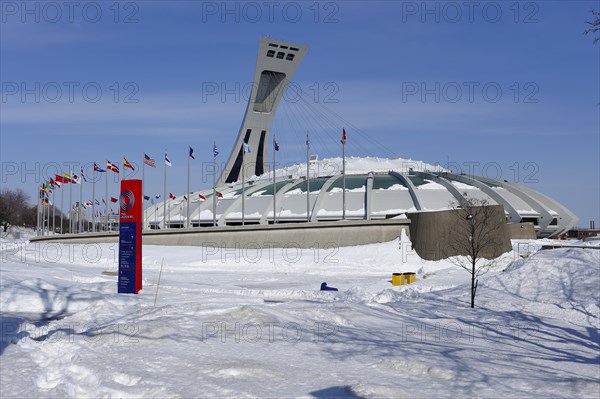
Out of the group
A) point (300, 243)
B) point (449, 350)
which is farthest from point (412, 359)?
point (300, 243)

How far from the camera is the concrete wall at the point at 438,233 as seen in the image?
38062 millimetres

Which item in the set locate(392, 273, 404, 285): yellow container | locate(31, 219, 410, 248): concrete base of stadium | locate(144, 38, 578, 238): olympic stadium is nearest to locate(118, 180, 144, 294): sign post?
locate(392, 273, 404, 285): yellow container

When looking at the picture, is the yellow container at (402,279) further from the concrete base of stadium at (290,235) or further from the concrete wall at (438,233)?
Result: the concrete base of stadium at (290,235)

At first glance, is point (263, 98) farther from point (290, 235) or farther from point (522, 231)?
point (522, 231)

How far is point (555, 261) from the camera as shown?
26953 millimetres

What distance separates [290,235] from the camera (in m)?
45.1

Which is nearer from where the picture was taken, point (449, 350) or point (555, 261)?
point (449, 350)

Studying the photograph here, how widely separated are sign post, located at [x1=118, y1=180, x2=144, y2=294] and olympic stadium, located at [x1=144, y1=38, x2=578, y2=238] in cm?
2389

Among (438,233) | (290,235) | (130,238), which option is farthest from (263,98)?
(130,238)

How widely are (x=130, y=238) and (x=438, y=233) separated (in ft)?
76.8

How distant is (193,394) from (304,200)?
46.1m

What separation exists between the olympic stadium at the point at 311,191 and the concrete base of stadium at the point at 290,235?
1336 mm

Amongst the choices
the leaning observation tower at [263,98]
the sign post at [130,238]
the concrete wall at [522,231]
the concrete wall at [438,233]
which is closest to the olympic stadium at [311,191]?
the leaning observation tower at [263,98]

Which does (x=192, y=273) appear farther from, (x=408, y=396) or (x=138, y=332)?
(x=408, y=396)
